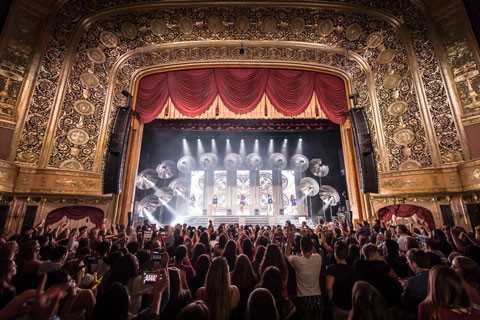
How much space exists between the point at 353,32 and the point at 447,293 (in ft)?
36.1

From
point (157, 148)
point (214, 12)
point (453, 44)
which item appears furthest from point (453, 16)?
point (157, 148)

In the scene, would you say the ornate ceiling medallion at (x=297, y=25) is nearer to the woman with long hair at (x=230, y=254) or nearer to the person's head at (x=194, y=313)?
the woman with long hair at (x=230, y=254)

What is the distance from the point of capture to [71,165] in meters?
8.14

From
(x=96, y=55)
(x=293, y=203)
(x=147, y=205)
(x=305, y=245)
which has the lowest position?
(x=305, y=245)

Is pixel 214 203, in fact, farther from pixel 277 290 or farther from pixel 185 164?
pixel 277 290

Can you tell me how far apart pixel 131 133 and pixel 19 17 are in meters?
5.36

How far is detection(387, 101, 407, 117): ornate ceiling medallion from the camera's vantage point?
8.70 m

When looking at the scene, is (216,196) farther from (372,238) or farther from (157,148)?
(372,238)

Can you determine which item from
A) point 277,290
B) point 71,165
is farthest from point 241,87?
point 277,290

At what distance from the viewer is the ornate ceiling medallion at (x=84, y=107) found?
340 inches

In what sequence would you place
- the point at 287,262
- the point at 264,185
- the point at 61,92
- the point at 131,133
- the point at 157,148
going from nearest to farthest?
the point at 287,262 < the point at 61,92 < the point at 131,133 < the point at 157,148 < the point at 264,185

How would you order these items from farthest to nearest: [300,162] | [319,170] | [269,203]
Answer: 1. [269,203]
2. [300,162]
3. [319,170]

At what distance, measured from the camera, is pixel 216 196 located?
16859 millimetres

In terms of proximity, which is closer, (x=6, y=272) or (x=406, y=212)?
(x=6, y=272)
